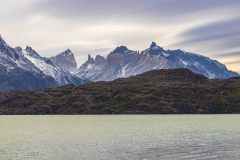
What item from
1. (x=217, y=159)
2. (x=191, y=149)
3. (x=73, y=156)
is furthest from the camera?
(x=191, y=149)

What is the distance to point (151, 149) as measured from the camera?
339 ft

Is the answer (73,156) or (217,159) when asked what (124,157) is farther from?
(217,159)

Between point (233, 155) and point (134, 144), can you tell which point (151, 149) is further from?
point (233, 155)

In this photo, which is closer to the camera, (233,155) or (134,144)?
(233,155)

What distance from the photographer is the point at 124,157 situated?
291 feet

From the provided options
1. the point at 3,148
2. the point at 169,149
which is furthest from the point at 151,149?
the point at 3,148

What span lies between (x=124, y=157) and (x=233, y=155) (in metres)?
22.0

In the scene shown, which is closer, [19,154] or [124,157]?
[124,157]

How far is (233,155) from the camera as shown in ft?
295

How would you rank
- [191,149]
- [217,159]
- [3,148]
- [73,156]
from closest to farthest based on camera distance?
[217,159] < [73,156] < [191,149] < [3,148]

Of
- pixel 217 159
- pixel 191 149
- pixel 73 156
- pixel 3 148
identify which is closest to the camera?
pixel 217 159

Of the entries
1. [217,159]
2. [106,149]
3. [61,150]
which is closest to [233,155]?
[217,159]

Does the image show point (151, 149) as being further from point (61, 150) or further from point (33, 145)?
point (33, 145)

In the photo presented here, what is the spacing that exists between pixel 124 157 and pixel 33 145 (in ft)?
121
